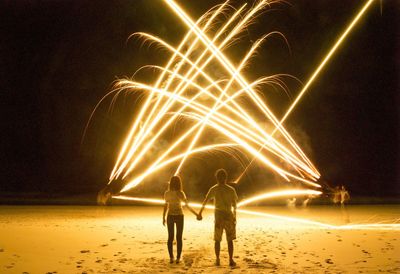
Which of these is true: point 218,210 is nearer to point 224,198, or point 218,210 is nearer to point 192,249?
point 224,198

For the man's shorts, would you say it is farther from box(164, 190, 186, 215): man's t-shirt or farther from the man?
box(164, 190, 186, 215): man's t-shirt

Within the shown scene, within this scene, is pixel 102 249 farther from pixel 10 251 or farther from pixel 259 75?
pixel 259 75

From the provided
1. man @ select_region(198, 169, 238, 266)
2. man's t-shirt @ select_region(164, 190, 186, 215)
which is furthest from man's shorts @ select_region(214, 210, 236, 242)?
man's t-shirt @ select_region(164, 190, 186, 215)

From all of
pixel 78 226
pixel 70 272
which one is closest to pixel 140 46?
pixel 78 226

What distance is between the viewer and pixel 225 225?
28.2ft

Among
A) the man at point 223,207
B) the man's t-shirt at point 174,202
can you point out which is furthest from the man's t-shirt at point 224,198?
the man's t-shirt at point 174,202

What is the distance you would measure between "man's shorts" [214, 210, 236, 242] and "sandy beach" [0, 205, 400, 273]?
54 centimetres

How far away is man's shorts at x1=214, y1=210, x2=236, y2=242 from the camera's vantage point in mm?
8492

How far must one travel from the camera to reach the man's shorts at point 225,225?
8492 millimetres

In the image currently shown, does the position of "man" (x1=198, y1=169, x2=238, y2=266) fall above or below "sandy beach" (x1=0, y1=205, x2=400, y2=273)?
above

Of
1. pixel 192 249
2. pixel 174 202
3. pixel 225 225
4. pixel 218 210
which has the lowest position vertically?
pixel 192 249

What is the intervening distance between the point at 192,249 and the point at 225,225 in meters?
1.83

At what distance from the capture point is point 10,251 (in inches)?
375

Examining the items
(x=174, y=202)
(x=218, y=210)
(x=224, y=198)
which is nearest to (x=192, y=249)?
(x=174, y=202)
